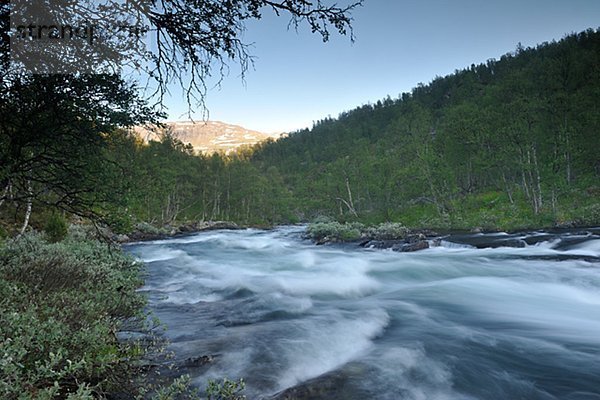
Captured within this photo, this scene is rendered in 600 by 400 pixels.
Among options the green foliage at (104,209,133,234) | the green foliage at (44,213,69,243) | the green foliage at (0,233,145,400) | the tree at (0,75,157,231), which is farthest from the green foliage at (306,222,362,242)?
the tree at (0,75,157,231)

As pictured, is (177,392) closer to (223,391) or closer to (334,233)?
(223,391)

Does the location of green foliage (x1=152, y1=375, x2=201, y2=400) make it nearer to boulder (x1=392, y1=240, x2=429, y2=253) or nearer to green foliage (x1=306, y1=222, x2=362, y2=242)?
boulder (x1=392, y1=240, x2=429, y2=253)

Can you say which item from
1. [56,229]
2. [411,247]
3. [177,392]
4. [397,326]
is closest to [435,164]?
[411,247]

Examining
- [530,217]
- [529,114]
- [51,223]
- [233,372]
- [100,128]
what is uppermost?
[529,114]

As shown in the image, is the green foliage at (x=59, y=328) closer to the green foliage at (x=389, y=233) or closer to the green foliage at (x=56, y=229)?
the green foliage at (x=56, y=229)

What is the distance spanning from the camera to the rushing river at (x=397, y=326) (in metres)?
4.91

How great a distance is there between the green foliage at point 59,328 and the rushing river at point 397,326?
3.57ft

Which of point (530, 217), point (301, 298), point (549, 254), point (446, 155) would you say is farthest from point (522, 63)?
point (301, 298)

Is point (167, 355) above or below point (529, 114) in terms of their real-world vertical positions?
below

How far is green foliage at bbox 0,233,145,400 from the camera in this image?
300 centimetres

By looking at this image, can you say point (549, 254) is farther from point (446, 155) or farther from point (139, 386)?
point (446, 155)

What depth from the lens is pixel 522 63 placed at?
97.3m

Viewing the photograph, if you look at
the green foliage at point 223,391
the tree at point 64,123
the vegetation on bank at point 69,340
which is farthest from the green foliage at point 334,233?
the green foliage at point 223,391

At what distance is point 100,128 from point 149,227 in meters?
34.3
